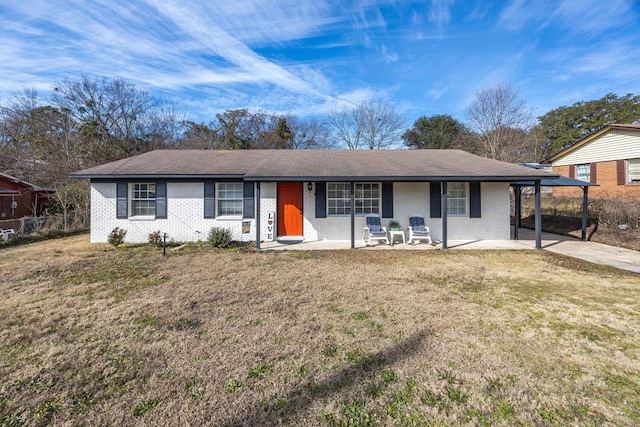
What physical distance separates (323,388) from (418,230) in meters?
7.64

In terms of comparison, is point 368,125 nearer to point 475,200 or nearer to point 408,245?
point 475,200

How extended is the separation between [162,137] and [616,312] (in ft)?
90.2

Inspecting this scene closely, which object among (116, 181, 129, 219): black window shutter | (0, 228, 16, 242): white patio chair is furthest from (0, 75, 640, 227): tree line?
(116, 181, 129, 219): black window shutter

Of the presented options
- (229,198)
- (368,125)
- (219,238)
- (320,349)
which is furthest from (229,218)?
(368,125)

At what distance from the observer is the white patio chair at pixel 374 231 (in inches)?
358

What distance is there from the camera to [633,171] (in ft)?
47.1

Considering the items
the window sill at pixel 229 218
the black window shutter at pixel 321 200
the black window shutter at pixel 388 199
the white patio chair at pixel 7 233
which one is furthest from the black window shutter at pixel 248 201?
the white patio chair at pixel 7 233

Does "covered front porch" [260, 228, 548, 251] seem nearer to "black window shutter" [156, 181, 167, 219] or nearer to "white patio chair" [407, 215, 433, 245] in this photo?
"white patio chair" [407, 215, 433, 245]

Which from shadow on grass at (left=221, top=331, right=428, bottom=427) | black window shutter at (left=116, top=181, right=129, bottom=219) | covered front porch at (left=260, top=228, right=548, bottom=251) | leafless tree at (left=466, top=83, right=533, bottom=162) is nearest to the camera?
shadow on grass at (left=221, top=331, right=428, bottom=427)

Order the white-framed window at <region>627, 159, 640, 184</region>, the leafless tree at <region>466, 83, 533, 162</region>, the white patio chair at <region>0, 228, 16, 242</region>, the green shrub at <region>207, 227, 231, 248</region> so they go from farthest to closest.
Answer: the leafless tree at <region>466, 83, 533, 162</region>, the white-framed window at <region>627, 159, 640, 184</region>, the white patio chair at <region>0, 228, 16, 242</region>, the green shrub at <region>207, 227, 231, 248</region>

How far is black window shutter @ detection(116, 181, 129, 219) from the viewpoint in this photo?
31.4 ft

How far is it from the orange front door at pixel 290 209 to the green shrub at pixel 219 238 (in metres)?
1.84

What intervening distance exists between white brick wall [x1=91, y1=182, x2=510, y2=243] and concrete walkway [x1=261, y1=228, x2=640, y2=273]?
1.48 ft

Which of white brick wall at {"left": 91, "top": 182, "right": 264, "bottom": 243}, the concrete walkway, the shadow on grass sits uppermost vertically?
white brick wall at {"left": 91, "top": 182, "right": 264, "bottom": 243}
